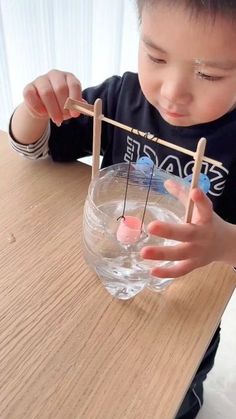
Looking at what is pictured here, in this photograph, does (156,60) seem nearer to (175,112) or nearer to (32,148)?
(175,112)

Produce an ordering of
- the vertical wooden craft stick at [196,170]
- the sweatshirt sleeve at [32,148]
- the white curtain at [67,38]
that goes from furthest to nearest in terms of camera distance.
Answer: the white curtain at [67,38]
the sweatshirt sleeve at [32,148]
the vertical wooden craft stick at [196,170]

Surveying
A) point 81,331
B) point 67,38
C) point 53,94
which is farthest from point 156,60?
point 67,38

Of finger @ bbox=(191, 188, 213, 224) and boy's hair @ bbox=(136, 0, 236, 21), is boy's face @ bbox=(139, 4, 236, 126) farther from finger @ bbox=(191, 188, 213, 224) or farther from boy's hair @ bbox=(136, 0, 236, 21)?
finger @ bbox=(191, 188, 213, 224)

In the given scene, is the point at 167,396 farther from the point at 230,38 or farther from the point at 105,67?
the point at 105,67

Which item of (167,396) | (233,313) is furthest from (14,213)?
(233,313)

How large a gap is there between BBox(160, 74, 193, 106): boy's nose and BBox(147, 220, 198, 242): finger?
14cm

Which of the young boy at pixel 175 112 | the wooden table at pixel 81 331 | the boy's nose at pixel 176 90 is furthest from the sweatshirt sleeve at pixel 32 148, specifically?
the boy's nose at pixel 176 90

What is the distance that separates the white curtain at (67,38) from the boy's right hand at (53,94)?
52cm

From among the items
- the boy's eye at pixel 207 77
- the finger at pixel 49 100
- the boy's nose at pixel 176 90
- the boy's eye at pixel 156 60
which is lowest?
the finger at pixel 49 100

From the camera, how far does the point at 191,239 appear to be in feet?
1.17

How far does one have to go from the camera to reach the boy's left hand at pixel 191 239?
330 millimetres

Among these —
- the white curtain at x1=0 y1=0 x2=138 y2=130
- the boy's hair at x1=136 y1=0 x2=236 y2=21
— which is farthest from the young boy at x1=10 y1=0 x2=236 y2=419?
the white curtain at x1=0 y1=0 x2=138 y2=130

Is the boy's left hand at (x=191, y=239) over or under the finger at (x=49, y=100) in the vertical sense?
under

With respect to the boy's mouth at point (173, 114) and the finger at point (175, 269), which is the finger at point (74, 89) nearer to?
the boy's mouth at point (173, 114)
